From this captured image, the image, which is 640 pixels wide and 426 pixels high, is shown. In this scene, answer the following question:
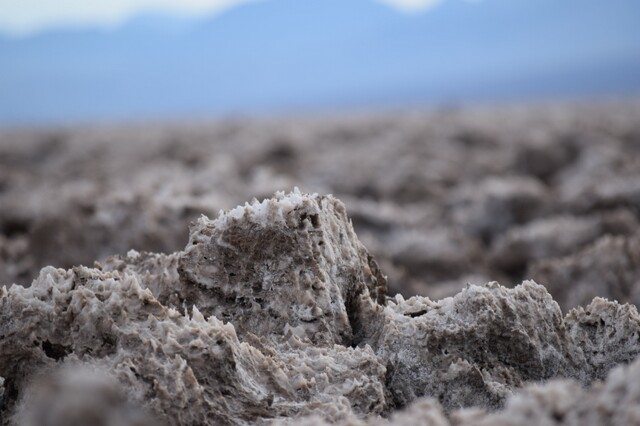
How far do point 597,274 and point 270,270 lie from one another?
4.23 metres

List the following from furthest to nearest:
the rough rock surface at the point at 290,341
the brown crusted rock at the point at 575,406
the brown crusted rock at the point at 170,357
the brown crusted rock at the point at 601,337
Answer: the brown crusted rock at the point at 601,337 < the brown crusted rock at the point at 170,357 < the rough rock surface at the point at 290,341 < the brown crusted rock at the point at 575,406

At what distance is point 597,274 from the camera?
6930 mm

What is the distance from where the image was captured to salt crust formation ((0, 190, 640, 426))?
2799 millimetres

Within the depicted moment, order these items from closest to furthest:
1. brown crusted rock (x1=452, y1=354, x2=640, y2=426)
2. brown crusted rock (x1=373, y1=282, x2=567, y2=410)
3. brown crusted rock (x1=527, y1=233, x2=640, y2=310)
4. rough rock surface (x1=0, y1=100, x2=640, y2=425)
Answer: brown crusted rock (x1=452, y1=354, x2=640, y2=426), rough rock surface (x1=0, y1=100, x2=640, y2=425), brown crusted rock (x1=373, y1=282, x2=567, y2=410), brown crusted rock (x1=527, y1=233, x2=640, y2=310)

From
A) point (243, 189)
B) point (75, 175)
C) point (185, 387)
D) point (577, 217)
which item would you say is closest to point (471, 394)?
point (185, 387)

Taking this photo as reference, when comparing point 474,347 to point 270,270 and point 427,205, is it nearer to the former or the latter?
point 270,270

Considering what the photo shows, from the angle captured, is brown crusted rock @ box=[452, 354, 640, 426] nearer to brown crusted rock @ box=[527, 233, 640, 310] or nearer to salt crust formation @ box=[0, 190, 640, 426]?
salt crust formation @ box=[0, 190, 640, 426]

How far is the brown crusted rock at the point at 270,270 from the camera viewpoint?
3395 millimetres

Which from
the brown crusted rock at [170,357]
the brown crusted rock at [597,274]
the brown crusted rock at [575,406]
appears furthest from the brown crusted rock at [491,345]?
the brown crusted rock at [597,274]

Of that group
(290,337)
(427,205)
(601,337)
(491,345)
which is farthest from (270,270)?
(427,205)

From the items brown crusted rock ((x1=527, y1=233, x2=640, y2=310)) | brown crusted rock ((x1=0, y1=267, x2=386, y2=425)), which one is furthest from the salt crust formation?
brown crusted rock ((x1=527, y1=233, x2=640, y2=310))

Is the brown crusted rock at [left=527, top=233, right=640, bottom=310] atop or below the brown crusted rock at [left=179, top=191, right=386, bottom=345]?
below

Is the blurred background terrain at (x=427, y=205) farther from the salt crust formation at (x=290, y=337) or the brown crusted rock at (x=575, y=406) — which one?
the brown crusted rock at (x=575, y=406)

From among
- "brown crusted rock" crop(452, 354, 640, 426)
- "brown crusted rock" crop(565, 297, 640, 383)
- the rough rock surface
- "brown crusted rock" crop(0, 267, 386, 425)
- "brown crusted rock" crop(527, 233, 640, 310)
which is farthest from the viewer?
"brown crusted rock" crop(527, 233, 640, 310)
